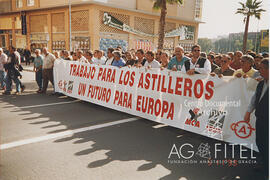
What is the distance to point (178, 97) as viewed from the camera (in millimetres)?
5609

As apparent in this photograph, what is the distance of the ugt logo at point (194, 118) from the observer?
5207mm

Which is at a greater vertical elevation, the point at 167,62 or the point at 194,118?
the point at 167,62

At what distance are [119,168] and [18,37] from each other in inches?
1314

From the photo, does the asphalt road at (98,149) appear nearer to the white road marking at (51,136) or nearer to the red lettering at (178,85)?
the white road marking at (51,136)

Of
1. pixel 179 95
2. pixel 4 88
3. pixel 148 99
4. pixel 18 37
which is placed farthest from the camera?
pixel 18 37

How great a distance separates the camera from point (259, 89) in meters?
3.68

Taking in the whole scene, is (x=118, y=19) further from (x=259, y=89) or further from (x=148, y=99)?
(x=259, y=89)

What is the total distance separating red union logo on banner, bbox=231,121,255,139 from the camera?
4.46 meters

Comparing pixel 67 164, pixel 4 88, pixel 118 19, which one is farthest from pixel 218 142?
pixel 118 19

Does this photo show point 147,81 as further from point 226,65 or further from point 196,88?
point 226,65

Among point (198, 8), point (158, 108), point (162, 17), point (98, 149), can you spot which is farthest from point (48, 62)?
point (198, 8)

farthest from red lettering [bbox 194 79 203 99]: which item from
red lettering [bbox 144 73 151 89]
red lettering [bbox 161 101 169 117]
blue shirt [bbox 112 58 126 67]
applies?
blue shirt [bbox 112 58 126 67]

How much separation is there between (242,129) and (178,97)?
1.61 m

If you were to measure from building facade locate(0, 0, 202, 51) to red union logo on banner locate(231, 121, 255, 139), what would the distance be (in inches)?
772
